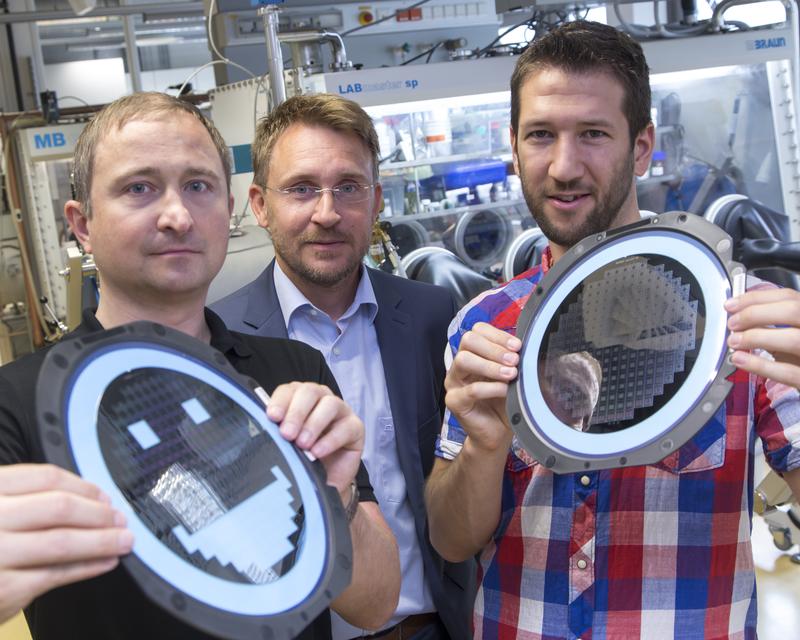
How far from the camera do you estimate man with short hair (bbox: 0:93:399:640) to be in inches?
38.1

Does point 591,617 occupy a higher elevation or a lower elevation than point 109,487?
lower

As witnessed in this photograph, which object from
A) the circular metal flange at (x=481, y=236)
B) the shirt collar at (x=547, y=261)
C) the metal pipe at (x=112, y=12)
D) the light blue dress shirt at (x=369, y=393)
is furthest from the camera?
the metal pipe at (x=112, y=12)

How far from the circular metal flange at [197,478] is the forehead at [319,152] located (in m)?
0.88

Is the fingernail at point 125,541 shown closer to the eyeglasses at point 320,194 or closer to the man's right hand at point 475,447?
the man's right hand at point 475,447

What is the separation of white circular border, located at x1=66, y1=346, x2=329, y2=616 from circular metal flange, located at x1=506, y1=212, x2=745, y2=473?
0.36 m

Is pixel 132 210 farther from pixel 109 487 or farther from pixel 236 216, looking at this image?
pixel 236 216

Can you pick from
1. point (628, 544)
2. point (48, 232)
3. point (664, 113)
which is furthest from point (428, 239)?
point (48, 232)

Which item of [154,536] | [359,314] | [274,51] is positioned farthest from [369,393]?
[274,51]

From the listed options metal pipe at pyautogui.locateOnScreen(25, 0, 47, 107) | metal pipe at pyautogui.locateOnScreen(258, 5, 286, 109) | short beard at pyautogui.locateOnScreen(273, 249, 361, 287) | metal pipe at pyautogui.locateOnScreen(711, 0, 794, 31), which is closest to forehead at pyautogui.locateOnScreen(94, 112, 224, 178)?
short beard at pyautogui.locateOnScreen(273, 249, 361, 287)

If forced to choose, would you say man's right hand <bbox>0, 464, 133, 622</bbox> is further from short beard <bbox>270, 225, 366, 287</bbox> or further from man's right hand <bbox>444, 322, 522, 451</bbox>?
short beard <bbox>270, 225, 366, 287</bbox>

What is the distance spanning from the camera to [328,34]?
2787 millimetres

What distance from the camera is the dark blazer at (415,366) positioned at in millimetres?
1598

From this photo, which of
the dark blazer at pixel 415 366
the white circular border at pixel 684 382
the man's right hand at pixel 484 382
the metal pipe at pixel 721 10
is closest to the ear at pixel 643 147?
the white circular border at pixel 684 382

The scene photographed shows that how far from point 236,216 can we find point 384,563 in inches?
83.2
